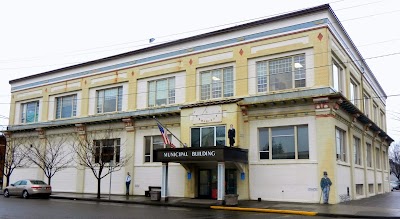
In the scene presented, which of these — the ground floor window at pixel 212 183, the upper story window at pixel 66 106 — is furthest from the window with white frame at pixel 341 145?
the upper story window at pixel 66 106

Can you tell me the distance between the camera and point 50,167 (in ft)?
119

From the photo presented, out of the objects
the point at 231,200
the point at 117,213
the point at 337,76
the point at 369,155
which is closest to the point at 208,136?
the point at 231,200

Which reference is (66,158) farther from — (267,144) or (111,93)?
(267,144)

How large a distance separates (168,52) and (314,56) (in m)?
11.7

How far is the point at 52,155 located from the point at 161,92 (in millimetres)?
11904

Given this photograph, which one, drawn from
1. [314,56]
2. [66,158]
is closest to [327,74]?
[314,56]

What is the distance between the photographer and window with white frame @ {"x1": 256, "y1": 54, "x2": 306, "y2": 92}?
26844mm

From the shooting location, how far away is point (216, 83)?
1192 inches

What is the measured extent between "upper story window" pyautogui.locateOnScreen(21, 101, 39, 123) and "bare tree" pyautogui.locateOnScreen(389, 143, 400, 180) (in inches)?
3081

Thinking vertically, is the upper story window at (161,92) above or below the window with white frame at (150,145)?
above

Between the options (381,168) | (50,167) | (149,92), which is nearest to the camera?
(149,92)

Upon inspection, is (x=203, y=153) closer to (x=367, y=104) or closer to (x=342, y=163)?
(x=342, y=163)

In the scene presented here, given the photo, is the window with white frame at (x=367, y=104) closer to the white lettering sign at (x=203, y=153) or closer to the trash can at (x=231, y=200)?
the white lettering sign at (x=203, y=153)

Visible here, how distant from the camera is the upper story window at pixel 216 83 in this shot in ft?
97.6
